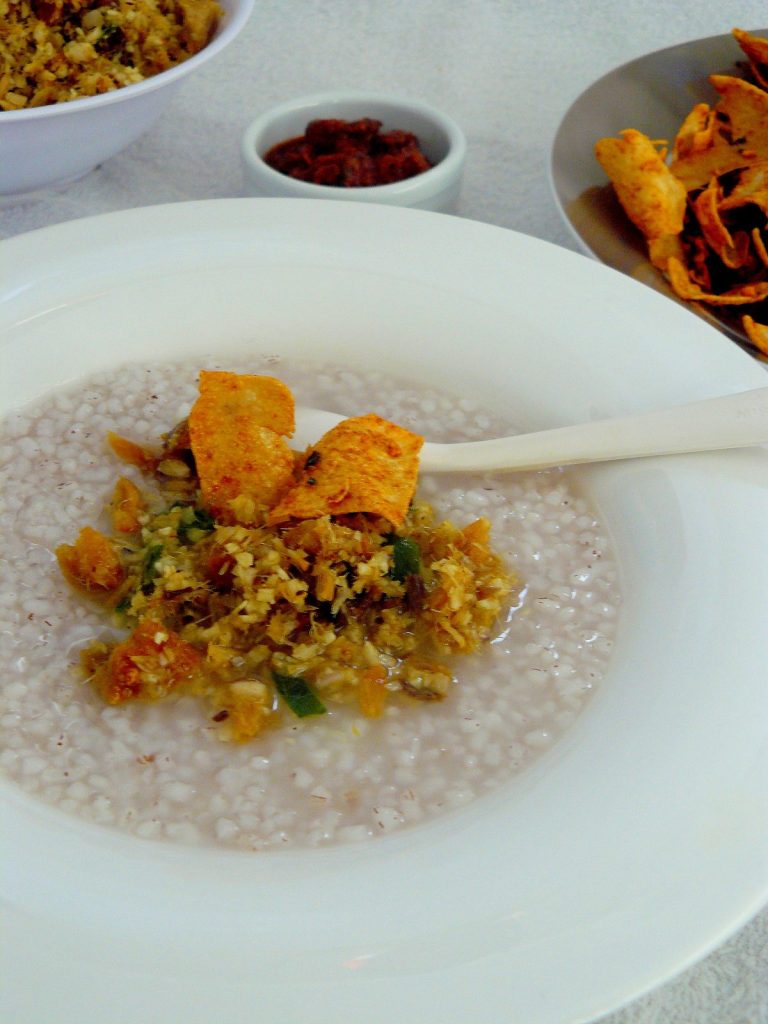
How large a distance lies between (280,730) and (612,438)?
1.67ft

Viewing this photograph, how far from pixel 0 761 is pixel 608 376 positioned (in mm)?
844

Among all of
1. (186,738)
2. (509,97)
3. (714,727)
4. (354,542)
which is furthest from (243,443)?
(509,97)

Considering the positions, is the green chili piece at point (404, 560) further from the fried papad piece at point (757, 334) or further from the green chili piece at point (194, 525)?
the fried papad piece at point (757, 334)

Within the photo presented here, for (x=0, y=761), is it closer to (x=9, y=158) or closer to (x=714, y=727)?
(x=714, y=727)

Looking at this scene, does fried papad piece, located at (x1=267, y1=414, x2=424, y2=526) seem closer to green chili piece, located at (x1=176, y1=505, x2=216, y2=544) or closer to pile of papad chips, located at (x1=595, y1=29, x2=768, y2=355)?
green chili piece, located at (x1=176, y1=505, x2=216, y2=544)

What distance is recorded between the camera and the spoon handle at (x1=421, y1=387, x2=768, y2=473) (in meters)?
1.23

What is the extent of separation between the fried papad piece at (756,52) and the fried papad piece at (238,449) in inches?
45.0

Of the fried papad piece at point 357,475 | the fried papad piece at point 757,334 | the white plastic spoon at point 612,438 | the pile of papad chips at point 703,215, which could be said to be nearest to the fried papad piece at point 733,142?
the pile of papad chips at point 703,215

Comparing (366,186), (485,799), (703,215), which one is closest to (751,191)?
(703,215)

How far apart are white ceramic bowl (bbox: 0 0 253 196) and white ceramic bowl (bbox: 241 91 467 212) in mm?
166

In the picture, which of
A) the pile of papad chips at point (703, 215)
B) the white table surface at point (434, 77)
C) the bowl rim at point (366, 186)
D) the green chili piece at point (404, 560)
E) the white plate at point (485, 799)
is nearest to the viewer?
the white plate at point (485, 799)

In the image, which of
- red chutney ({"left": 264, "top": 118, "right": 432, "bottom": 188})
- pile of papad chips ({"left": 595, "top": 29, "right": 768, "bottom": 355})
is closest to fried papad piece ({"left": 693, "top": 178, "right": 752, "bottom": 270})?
pile of papad chips ({"left": 595, "top": 29, "right": 768, "bottom": 355})

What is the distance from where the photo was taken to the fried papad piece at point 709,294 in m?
1.58

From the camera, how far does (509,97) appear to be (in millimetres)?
2350
